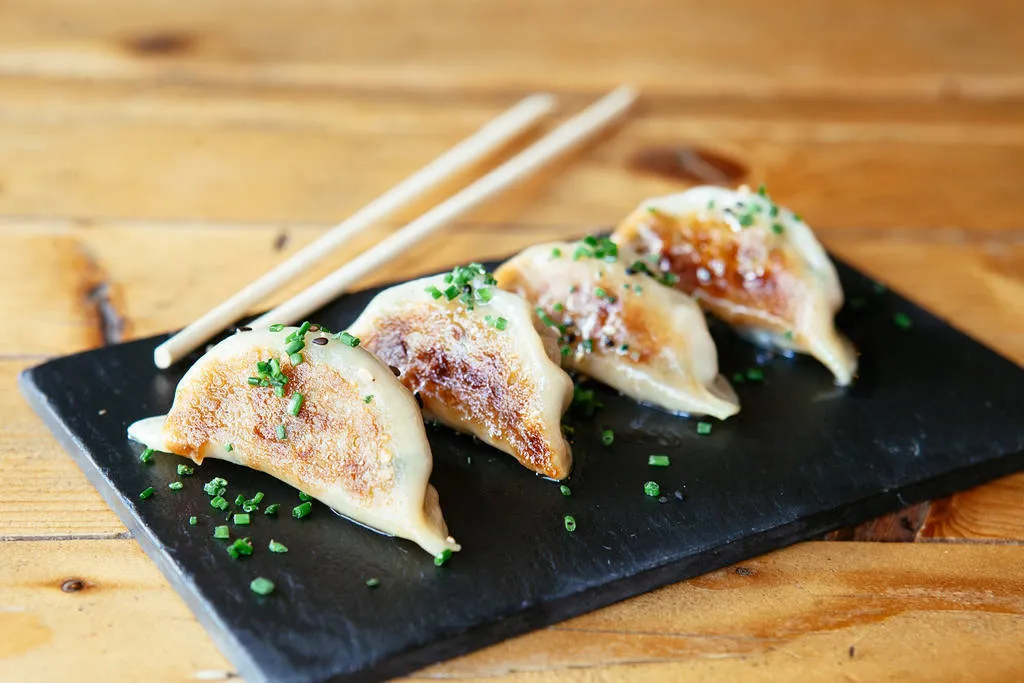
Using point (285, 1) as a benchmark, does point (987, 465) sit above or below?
below

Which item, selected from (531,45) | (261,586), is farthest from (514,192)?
(261,586)

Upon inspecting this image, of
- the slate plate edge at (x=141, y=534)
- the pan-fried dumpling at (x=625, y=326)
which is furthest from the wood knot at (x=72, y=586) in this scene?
the pan-fried dumpling at (x=625, y=326)

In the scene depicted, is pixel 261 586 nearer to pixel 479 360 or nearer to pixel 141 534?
pixel 141 534

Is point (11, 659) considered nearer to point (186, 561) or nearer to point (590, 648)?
point (186, 561)

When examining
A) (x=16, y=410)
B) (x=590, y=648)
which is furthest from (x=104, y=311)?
(x=590, y=648)

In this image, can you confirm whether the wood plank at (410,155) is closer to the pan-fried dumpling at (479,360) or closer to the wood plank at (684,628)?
the pan-fried dumpling at (479,360)

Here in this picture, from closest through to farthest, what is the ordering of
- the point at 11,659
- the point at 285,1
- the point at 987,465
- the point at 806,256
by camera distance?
1. the point at 11,659
2. the point at 987,465
3. the point at 806,256
4. the point at 285,1
